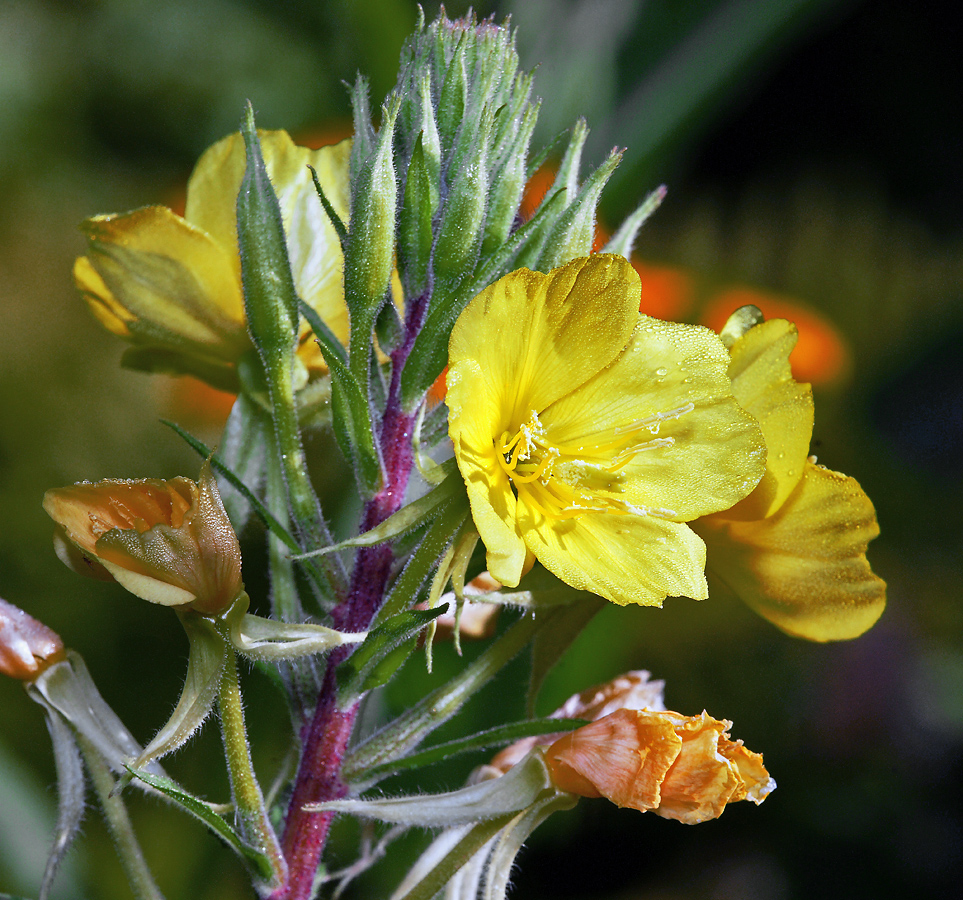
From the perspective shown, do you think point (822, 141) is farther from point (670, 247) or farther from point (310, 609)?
point (310, 609)

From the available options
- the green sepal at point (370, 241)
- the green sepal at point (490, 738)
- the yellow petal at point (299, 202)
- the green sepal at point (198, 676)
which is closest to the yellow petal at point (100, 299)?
the yellow petal at point (299, 202)

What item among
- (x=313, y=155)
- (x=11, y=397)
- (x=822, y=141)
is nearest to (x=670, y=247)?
(x=822, y=141)

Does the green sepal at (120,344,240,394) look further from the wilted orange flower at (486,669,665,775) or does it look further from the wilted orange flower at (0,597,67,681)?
the wilted orange flower at (486,669,665,775)

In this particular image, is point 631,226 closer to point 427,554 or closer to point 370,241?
point 370,241

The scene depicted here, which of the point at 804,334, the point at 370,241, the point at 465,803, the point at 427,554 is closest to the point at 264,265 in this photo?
the point at 370,241

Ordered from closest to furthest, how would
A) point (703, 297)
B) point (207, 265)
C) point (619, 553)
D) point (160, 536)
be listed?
point (160, 536) < point (619, 553) < point (207, 265) < point (703, 297)

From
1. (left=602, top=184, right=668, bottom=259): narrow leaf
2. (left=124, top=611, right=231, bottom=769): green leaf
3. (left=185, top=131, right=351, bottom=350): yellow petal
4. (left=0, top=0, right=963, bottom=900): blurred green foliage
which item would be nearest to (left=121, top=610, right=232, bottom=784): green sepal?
(left=124, top=611, right=231, bottom=769): green leaf
